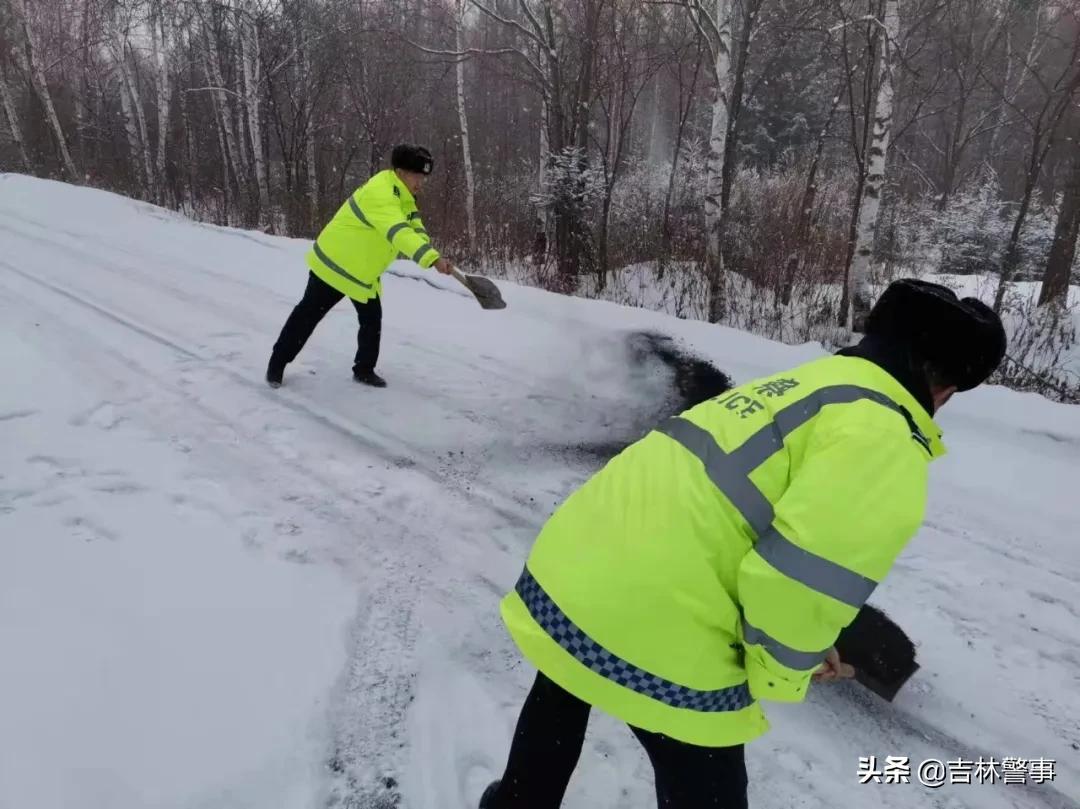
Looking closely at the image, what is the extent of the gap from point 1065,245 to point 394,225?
857 cm

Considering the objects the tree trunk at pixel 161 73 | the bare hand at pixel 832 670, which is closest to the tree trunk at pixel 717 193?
the bare hand at pixel 832 670

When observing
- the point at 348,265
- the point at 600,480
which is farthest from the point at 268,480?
the point at 600,480

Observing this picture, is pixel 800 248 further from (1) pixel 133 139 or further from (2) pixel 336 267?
(1) pixel 133 139

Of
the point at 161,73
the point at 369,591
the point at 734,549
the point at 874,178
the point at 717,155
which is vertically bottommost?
the point at 369,591

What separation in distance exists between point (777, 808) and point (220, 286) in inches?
261

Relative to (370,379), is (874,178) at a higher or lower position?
higher

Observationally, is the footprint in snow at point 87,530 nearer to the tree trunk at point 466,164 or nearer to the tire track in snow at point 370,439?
the tire track in snow at point 370,439

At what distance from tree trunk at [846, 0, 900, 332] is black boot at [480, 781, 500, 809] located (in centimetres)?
704

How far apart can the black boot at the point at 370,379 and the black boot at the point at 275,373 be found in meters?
0.50

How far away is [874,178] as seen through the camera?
7363mm

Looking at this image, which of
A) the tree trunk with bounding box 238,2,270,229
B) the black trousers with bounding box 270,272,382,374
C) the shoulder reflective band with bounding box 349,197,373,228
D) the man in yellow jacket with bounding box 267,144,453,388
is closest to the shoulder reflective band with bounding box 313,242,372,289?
the man in yellow jacket with bounding box 267,144,453,388

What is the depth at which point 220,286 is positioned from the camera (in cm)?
689

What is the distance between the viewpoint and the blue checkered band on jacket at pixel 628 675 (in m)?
1.30

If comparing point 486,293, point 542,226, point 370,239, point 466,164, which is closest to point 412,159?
point 370,239
